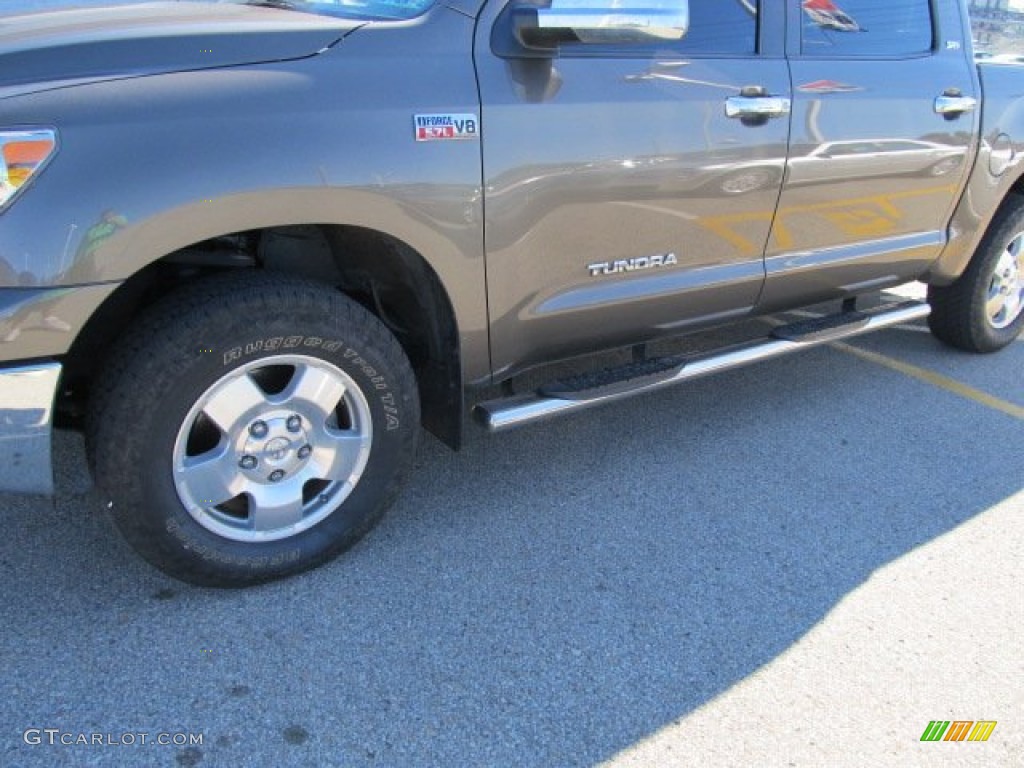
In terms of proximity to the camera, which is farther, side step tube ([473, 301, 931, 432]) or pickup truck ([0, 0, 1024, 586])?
side step tube ([473, 301, 931, 432])

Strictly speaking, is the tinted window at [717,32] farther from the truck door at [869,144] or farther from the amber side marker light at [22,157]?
the amber side marker light at [22,157]

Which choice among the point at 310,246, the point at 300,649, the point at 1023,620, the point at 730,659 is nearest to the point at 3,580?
the point at 300,649

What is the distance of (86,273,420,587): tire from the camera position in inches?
87.9

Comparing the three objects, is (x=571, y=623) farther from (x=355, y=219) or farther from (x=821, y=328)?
(x=821, y=328)

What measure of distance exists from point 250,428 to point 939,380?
345 cm

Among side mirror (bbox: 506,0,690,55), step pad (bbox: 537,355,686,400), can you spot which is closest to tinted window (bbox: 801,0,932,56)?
side mirror (bbox: 506,0,690,55)

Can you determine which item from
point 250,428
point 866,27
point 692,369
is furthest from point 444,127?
point 866,27

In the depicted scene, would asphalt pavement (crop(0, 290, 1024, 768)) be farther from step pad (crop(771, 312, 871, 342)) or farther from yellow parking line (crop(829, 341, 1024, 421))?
yellow parking line (crop(829, 341, 1024, 421))

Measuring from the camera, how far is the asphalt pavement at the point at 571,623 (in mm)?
2119

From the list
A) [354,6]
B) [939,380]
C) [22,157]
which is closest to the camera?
[22,157]

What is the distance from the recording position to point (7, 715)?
2.06m

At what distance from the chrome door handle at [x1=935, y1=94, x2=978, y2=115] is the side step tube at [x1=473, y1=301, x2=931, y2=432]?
875mm

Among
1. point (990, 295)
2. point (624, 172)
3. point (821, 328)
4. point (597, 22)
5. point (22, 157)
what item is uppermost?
point (597, 22)

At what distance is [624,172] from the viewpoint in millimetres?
2717
